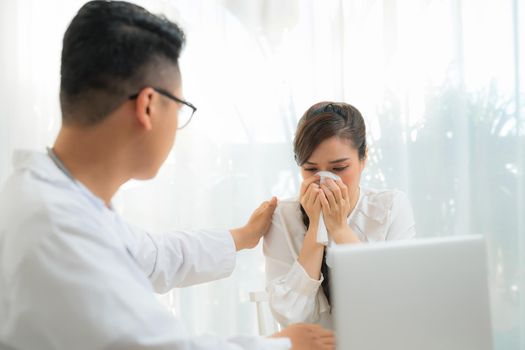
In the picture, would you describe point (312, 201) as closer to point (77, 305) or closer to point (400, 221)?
point (400, 221)

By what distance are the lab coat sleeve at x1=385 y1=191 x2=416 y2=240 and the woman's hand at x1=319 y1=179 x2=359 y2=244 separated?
18 centimetres

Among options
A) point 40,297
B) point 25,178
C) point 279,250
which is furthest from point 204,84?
point 40,297

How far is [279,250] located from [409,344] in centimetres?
75

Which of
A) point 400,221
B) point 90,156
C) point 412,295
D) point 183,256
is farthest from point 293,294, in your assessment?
point 90,156

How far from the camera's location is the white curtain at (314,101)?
6.75 ft

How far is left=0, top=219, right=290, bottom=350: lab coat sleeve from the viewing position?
0.88 m

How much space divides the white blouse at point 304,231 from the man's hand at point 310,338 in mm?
303

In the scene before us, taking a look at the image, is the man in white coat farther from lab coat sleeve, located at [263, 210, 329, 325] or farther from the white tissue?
the white tissue

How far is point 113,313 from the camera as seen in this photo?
2.89ft

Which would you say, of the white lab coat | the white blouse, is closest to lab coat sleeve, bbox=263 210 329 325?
the white blouse

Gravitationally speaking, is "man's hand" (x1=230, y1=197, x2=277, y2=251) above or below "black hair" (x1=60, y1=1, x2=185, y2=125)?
below

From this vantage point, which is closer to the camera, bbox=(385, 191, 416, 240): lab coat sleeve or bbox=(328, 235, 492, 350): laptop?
bbox=(328, 235, 492, 350): laptop

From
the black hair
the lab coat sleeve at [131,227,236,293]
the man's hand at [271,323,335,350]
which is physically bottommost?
the man's hand at [271,323,335,350]

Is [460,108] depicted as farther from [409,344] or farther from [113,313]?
[113,313]
